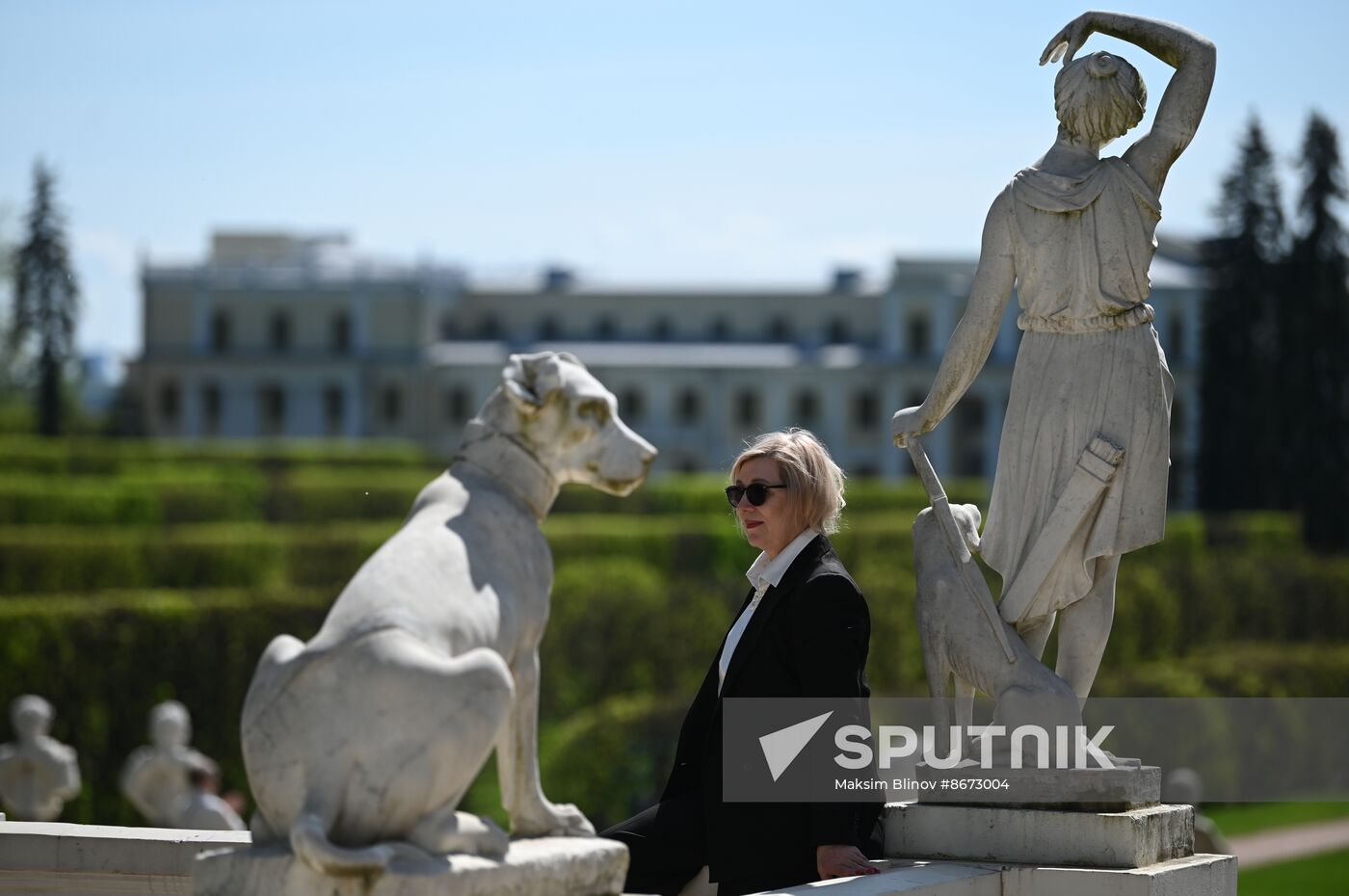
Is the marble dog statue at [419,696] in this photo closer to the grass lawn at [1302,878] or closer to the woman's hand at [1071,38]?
the woman's hand at [1071,38]

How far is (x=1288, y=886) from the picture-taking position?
20047 mm

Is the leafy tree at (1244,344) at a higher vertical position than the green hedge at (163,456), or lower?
higher

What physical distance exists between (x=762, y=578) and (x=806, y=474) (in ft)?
0.95

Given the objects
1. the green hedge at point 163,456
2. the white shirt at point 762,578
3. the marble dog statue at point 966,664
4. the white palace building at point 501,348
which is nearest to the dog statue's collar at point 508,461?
the white shirt at point 762,578

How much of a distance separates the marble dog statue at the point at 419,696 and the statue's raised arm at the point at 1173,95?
6.96 ft

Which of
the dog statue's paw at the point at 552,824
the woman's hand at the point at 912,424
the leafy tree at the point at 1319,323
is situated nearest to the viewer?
the dog statue's paw at the point at 552,824

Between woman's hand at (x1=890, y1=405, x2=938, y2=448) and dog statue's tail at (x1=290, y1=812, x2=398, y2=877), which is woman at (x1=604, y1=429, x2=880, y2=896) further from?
dog statue's tail at (x1=290, y1=812, x2=398, y2=877)

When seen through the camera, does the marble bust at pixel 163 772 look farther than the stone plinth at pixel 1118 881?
Yes

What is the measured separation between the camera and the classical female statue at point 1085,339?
5.34 metres

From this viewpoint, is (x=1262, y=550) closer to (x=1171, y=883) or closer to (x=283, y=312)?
(x=1171, y=883)

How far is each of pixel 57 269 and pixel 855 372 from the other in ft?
89.9

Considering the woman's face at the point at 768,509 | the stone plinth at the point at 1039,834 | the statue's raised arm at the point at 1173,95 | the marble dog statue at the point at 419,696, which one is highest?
the statue's raised arm at the point at 1173,95

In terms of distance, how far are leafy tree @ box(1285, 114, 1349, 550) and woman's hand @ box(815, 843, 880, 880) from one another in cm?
4088

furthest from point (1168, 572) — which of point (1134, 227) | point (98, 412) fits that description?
point (98, 412)
